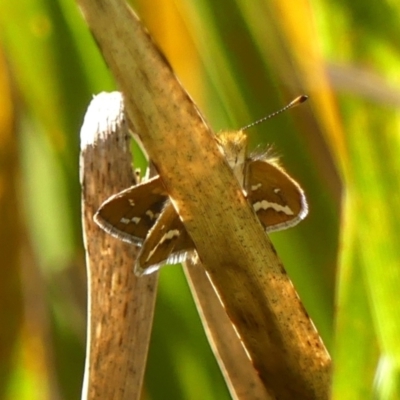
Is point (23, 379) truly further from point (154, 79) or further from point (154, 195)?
point (154, 79)

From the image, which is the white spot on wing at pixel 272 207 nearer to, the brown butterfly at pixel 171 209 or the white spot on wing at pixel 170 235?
the brown butterfly at pixel 171 209

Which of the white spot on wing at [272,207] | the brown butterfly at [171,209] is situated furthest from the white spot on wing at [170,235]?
the white spot on wing at [272,207]

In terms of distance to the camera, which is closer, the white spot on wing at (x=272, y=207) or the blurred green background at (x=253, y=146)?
the blurred green background at (x=253, y=146)

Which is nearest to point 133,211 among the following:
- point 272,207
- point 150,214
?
point 150,214

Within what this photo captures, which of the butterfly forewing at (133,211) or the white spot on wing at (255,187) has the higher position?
the butterfly forewing at (133,211)

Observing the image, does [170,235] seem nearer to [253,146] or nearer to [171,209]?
[171,209]

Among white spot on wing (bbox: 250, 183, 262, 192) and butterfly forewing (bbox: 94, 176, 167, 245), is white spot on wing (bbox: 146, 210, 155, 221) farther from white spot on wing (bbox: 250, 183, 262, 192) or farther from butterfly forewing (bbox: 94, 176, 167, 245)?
white spot on wing (bbox: 250, 183, 262, 192)
